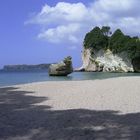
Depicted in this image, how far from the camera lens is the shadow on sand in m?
8.84

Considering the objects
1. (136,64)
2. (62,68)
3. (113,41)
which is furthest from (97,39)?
(62,68)

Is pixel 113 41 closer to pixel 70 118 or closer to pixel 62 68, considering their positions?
pixel 62 68

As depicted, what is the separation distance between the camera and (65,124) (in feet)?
33.3

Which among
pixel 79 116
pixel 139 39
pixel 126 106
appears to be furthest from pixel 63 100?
pixel 139 39

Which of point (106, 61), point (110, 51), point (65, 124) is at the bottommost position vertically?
point (65, 124)

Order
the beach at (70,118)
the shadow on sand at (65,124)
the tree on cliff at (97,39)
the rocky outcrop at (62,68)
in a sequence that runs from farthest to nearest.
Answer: the tree on cliff at (97,39)
the rocky outcrop at (62,68)
the beach at (70,118)
the shadow on sand at (65,124)

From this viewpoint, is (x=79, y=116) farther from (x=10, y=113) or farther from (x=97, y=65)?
(x=97, y=65)

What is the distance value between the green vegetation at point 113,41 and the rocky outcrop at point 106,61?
1640 millimetres

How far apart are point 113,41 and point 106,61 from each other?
23.5 feet

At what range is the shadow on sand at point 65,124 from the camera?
8.84m

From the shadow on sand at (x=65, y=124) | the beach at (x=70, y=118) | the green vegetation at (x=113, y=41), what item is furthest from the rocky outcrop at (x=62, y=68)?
the shadow on sand at (x=65, y=124)

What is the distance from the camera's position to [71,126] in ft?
32.5

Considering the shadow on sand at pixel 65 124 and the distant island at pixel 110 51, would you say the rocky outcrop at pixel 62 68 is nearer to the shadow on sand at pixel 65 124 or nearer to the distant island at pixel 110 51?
the distant island at pixel 110 51

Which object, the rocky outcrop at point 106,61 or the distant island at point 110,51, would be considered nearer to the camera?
the distant island at point 110,51
